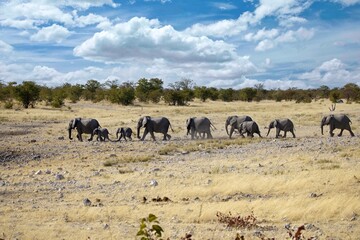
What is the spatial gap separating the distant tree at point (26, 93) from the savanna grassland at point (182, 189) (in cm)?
3331

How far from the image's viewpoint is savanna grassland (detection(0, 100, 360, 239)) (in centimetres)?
854

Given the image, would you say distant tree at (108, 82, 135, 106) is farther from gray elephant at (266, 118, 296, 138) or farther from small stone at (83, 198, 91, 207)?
small stone at (83, 198, 91, 207)

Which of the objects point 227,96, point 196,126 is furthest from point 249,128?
point 227,96

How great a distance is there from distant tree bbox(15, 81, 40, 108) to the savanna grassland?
3331 centimetres

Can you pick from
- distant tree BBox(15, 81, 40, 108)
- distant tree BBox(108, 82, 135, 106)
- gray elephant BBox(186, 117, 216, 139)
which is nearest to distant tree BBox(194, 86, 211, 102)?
distant tree BBox(108, 82, 135, 106)

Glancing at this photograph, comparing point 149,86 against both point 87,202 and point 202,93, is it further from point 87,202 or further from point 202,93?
point 87,202

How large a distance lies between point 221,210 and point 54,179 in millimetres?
6898

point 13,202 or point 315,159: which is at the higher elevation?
point 315,159

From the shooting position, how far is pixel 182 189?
39.3 ft

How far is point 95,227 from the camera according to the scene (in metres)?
8.66

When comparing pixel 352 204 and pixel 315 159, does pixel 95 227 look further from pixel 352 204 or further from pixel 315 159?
pixel 315 159

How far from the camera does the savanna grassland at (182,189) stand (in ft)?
28.0

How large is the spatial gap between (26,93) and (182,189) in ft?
151

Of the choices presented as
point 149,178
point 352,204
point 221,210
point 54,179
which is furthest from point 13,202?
point 352,204
